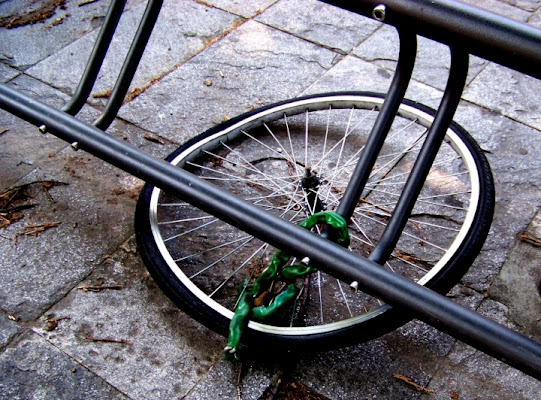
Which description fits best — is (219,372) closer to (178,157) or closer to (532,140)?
(178,157)

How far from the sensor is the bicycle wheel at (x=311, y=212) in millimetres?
2240

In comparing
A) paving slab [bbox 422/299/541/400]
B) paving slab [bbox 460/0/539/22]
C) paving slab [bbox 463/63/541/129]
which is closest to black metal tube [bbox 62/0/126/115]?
paving slab [bbox 422/299/541/400]

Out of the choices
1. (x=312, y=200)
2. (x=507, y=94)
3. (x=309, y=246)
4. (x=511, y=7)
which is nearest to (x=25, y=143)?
(x=312, y=200)

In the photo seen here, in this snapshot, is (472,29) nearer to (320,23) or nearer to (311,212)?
(311,212)

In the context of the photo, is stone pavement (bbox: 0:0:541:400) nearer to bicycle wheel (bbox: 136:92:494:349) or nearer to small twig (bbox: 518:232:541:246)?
small twig (bbox: 518:232:541:246)

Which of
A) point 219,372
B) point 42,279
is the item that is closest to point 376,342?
point 219,372

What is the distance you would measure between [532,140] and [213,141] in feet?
5.40

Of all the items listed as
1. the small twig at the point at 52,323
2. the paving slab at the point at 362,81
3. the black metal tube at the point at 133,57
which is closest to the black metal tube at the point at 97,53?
the black metal tube at the point at 133,57

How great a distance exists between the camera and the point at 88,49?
12.5 feet

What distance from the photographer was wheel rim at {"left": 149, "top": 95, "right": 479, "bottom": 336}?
2463 mm

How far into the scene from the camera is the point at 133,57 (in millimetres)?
2279

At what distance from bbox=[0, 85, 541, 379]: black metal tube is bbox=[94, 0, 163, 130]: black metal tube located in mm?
243

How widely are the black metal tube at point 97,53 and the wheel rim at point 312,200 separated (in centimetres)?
54

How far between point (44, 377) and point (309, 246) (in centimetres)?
→ 122
